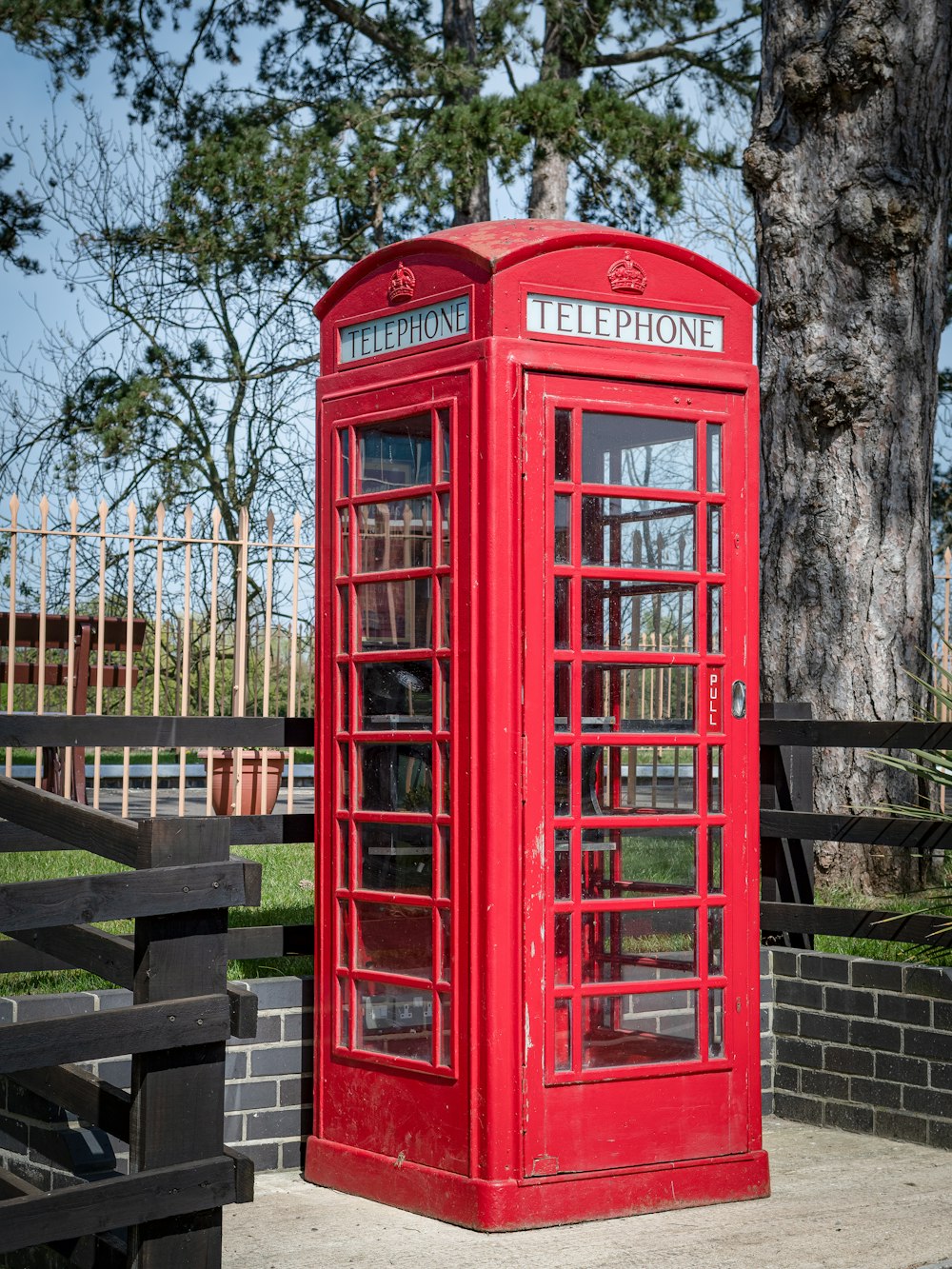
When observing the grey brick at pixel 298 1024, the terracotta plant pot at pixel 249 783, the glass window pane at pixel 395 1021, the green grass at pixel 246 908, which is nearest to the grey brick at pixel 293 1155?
the grey brick at pixel 298 1024

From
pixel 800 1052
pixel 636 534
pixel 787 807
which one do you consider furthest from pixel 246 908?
pixel 636 534

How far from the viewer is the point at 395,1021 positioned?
15.6ft

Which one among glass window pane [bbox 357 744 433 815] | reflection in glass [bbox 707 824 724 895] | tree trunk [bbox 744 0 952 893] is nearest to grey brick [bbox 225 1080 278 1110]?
glass window pane [bbox 357 744 433 815]

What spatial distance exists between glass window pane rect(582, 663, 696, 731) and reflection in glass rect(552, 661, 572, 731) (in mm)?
48

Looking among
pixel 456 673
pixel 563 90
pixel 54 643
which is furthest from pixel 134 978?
pixel 563 90

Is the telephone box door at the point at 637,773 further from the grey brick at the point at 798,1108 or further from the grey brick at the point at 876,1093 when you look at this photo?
the grey brick at the point at 798,1108

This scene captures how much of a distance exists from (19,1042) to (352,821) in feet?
6.24

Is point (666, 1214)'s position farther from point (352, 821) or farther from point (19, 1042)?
point (19, 1042)

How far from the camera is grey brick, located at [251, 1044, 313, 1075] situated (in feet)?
16.7

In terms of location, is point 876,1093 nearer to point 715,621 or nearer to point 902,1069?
point 902,1069

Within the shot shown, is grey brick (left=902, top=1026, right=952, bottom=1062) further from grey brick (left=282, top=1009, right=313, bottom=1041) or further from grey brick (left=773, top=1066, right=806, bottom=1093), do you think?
grey brick (left=282, top=1009, right=313, bottom=1041)

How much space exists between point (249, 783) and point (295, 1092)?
22.2ft

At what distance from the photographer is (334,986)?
193 inches

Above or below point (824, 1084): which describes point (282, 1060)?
above
